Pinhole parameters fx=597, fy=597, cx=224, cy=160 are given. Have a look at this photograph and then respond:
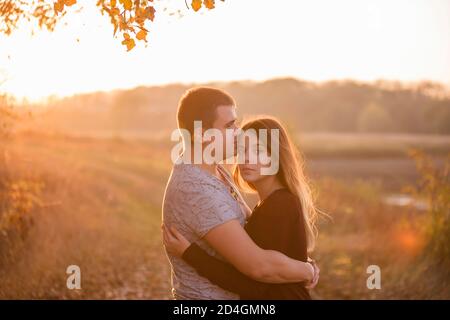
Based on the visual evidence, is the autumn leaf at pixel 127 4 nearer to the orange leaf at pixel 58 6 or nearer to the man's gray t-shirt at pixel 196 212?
the orange leaf at pixel 58 6

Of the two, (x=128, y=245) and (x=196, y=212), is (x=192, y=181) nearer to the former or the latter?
(x=196, y=212)

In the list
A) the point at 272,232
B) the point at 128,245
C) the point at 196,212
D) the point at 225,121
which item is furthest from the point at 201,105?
the point at 128,245

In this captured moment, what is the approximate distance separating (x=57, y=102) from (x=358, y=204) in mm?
8080

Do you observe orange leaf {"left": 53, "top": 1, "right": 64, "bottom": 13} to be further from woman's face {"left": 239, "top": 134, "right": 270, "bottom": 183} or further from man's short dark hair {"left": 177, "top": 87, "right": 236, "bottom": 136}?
woman's face {"left": 239, "top": 134, "right": 270, "bottom": 183}

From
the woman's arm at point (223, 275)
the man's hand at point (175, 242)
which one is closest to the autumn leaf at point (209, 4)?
the man's hand at point (175, 242)

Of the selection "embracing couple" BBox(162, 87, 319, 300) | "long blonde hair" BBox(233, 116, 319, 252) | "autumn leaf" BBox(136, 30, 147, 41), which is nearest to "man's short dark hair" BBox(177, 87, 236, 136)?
"embracing couple" BBox(162, 87, 319, 300)

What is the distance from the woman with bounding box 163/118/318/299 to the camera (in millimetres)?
3395

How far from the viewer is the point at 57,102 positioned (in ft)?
26.3

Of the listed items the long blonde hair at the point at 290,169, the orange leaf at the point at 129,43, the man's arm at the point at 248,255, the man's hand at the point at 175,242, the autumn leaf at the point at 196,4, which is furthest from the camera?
the orange leaf at the point at 129,43

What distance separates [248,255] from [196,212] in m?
0.38

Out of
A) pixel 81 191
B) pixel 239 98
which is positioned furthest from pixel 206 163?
pixel 239 98

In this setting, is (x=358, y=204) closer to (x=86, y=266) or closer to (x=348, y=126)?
(x=86, y=266)

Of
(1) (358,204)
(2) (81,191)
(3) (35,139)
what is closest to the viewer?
(2) (81,191)

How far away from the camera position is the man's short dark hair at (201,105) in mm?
3543
